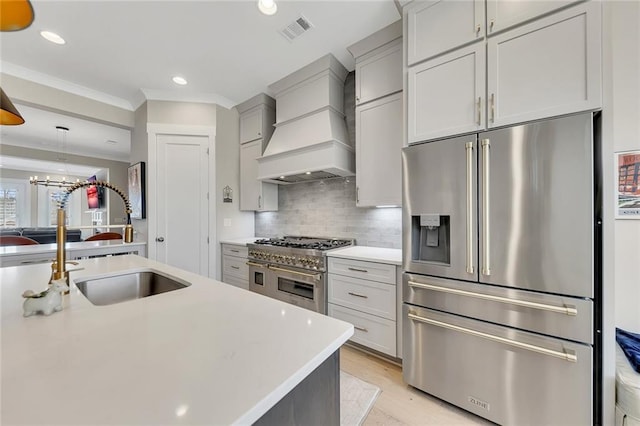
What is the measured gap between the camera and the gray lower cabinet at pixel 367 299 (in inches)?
82.4

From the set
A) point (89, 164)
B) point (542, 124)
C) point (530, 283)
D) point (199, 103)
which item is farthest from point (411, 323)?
point (89, 164)

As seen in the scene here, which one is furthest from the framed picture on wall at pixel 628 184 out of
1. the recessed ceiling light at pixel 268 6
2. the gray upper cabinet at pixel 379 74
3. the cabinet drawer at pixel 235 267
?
the cabinet drawer at pixel 235 267

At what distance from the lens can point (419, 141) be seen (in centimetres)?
180

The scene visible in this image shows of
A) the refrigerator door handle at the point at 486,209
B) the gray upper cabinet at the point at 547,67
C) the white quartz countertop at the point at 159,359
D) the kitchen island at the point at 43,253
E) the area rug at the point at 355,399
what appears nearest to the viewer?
the white quartz countertop at the point at 159,359

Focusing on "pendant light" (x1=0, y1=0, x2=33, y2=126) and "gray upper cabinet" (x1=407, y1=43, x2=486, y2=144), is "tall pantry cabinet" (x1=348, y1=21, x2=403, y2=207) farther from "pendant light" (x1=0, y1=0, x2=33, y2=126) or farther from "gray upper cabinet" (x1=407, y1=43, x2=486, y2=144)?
"pendant light" (x1=0, y1=0, x2=33, y2=126)

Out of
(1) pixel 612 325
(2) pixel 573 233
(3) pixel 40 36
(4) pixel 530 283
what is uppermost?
(3) pixel 40 36

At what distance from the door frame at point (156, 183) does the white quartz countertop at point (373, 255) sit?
1959 millimetres

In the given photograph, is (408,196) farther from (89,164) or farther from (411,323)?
(89,164)

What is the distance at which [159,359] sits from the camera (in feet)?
1.98

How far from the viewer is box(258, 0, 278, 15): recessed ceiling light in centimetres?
195

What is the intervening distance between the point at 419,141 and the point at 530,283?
109cm

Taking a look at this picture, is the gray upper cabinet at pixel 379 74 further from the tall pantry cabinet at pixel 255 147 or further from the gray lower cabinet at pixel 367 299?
the gray lower cabinet at pixel 367 299

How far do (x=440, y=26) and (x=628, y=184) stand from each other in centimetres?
163

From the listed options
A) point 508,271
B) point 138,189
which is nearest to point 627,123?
point 508,271
